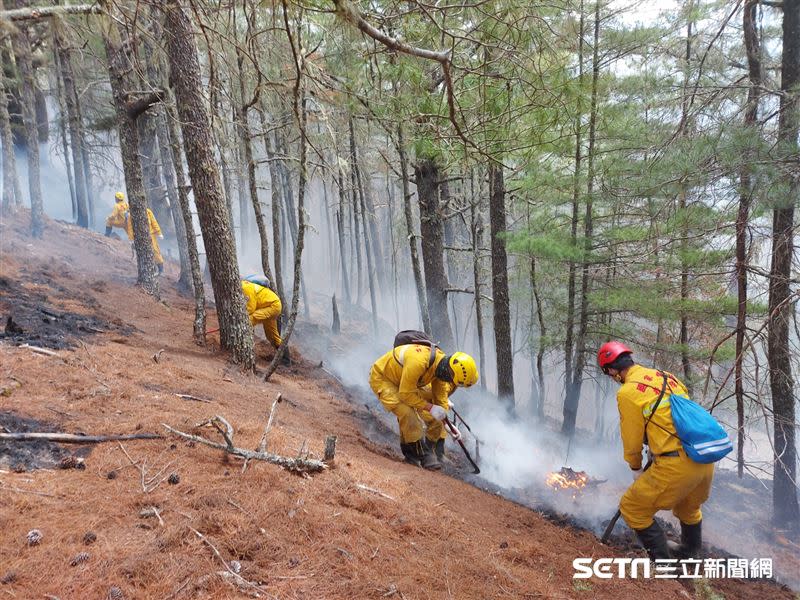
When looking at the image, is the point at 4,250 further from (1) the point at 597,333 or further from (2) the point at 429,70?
(1) the point at 597,333

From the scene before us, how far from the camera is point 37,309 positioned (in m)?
6.41

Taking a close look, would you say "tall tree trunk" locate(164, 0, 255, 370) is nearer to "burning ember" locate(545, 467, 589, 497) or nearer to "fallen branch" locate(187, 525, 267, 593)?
"fallen branch" locate(187, 525, 267, 593)

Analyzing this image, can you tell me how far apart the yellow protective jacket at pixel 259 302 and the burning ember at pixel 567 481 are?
542cm

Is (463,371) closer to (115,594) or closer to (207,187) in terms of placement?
(115,594)

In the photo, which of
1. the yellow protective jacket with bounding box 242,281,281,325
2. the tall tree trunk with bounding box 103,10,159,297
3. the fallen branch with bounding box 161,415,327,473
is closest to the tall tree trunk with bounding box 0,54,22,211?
the tall tree trunk with bounding box 103,10,159,297

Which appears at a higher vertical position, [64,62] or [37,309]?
[64,62]

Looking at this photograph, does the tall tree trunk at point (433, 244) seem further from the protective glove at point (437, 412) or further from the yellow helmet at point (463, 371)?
the yellow helmet at point (463, 371)

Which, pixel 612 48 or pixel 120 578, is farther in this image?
pixel 612 48

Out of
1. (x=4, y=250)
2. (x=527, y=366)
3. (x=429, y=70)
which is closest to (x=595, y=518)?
(x=429, y=70)

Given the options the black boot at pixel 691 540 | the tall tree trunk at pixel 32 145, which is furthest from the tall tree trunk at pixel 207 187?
the tall tree trunk at pixel 32 145

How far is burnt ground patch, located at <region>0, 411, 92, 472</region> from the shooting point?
2844 millimetres

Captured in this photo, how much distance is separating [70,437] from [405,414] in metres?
3.48

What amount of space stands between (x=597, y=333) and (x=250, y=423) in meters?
9.25

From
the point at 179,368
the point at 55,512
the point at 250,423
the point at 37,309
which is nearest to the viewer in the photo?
the point at 55,512
